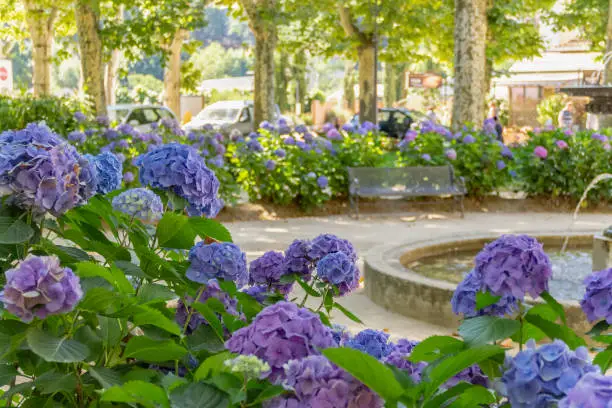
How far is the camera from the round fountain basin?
668cm

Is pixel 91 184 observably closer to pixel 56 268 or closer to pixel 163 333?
pixel 163 333

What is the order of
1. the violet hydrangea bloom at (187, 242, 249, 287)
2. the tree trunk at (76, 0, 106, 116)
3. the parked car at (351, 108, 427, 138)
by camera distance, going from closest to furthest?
the violet hydrangea bloom at (187, 242, 249, 287)
the tree trunk at (76, 0, 106, 116)
the parked car at (351, 108, 427, 138)

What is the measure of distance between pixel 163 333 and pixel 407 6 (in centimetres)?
2282

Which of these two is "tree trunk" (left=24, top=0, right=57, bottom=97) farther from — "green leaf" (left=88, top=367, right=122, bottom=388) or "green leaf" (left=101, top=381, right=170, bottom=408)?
"green leaf" (left=101, top=381, right=170, bottom=408)

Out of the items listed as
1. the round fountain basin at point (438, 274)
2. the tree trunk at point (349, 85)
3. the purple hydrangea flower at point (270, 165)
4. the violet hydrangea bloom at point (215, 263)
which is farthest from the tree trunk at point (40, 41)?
the violet hydrangea bloom at point (215, 263)

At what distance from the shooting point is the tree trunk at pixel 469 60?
15.3m

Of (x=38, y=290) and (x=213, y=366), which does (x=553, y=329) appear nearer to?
(x=213, y=366)

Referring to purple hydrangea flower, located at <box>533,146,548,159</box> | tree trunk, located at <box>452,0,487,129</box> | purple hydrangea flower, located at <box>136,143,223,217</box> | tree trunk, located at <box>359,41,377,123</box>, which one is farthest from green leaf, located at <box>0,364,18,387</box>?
tree trunk, located at <box>359,41,377,123</box>

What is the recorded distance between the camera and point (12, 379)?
1.95m

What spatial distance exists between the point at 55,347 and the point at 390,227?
34.3 ft

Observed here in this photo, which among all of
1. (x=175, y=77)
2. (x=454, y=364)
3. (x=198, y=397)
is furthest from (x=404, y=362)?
(x=175, y=77)

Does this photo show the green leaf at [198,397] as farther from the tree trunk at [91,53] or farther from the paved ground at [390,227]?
the tree trunk at [91,53]

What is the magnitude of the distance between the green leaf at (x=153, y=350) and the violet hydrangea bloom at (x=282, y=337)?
0.32 meters

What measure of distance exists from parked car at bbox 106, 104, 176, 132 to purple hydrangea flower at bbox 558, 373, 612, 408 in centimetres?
2229
